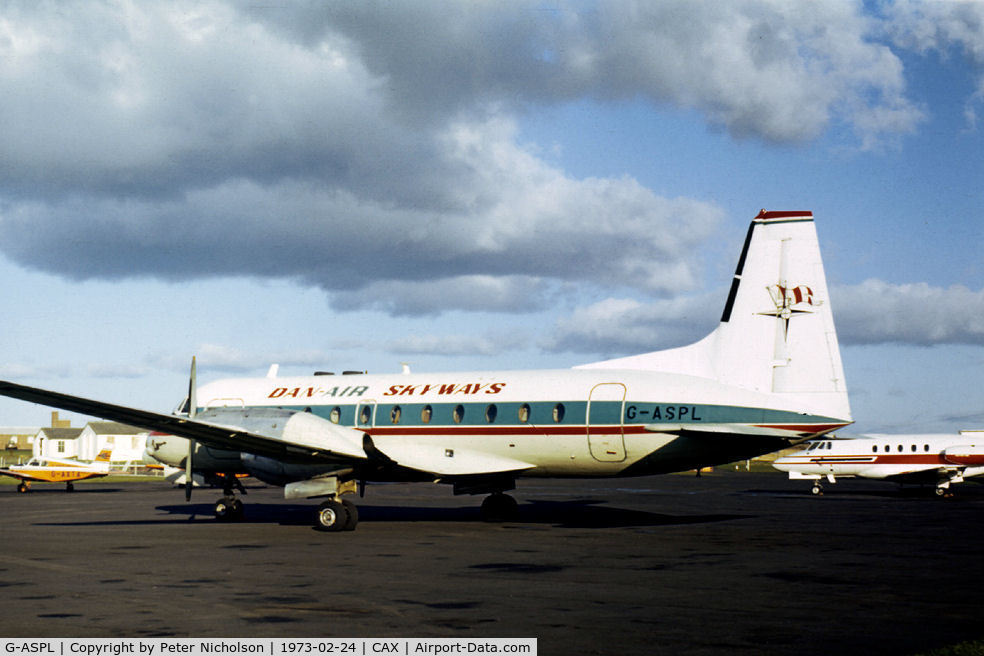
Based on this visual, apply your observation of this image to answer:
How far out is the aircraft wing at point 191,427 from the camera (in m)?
18.8

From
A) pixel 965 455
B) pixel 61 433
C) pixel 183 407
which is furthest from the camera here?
pixel 61 433

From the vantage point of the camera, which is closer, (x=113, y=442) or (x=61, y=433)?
(x=113, y=442)

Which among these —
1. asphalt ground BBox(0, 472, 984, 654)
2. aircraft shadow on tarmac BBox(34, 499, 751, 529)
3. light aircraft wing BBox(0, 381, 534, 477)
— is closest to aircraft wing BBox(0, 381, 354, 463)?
light aircraft wing BBox(0, 381, 534, 477)

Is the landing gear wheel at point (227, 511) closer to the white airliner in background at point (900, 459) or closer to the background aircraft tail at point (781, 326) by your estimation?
the background aircraft tail at point (781, 326)

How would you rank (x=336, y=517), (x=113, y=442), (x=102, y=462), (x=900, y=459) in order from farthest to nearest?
(x=113, y=442), (x=102, y=462), (x=900, y=459), (x=336, y=517)

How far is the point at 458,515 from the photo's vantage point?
27438 millimetres

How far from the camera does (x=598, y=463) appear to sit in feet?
68.8

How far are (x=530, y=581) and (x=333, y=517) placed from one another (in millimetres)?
9750

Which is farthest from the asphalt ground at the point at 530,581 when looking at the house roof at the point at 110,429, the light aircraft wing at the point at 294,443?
the house roof at the point at 110,429

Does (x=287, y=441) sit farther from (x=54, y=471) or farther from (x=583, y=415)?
(x=54, y=471)

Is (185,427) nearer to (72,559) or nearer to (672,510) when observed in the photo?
(72,559)

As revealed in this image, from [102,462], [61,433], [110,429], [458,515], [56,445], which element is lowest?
[458,515]

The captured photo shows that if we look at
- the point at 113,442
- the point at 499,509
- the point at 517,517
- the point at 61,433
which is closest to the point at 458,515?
the point at 517,517

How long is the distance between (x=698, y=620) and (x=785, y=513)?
19071mm
